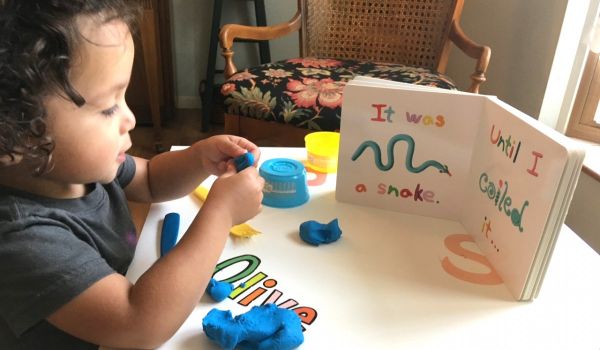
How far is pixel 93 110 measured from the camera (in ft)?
1.51

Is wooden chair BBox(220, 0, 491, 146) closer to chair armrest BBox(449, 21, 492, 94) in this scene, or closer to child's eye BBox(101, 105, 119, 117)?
chair armrest BBox(449, 21, 492, 94)

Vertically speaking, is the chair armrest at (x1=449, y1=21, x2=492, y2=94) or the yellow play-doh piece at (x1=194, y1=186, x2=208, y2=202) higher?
the chair armrest at (x1=449, y1=21, x2=492, y2=94)

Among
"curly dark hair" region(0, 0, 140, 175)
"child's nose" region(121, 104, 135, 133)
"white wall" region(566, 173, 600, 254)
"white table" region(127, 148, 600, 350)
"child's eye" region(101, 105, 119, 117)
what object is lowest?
"white wall" region(566, 173, 600, 254)

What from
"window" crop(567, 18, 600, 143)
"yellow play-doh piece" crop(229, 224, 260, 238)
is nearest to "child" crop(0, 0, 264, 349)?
"yellow play-doh piece" crop(229, 224, 260, 238)

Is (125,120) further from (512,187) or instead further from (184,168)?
(512,187)

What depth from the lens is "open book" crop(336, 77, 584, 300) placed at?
1.61 ft

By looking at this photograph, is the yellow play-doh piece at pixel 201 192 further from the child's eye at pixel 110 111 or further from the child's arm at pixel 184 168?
the child's eye at pixel 110 111

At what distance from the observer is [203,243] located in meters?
0.49

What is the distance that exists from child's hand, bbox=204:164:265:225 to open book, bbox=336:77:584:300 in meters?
0.18

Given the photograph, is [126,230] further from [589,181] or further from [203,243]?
[589,181]

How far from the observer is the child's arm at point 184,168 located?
2.29ft

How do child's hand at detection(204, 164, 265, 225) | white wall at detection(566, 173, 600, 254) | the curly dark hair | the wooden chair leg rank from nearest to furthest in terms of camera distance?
1. the curly dark hair
2. child's hand at detection(204, 164, 265, 225)
3. white wall at detection(566, 173, 600, 254)
4. the wooden chair leg

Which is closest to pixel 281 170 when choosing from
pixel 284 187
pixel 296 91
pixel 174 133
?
pixel 284 187

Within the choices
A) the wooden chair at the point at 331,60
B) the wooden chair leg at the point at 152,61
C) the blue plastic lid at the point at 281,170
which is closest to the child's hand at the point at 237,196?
the blue plastic lid at the point at 281,170
